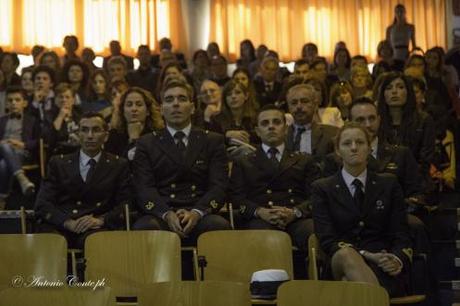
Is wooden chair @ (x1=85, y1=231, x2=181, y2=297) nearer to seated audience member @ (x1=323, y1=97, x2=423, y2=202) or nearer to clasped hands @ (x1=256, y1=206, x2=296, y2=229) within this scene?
clasped hands @ (x1=256, y1=206, x2=296, y2=229)

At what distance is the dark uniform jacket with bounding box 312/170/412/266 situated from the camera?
529 cm

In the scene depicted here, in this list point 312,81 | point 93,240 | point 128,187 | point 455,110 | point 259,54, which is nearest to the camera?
point 93,240

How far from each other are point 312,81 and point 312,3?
5.84 meters

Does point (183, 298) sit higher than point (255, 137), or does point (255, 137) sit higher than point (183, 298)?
point (255, 137)

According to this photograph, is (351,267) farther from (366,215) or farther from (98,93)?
(98,93)

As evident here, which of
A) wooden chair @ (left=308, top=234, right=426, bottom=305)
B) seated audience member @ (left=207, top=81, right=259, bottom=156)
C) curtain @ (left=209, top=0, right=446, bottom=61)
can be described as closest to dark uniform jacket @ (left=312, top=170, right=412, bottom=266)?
wooden chair @ (left=308, top=234, right=426, bottom=305)

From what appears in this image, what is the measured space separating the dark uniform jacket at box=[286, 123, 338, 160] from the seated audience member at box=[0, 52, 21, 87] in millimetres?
3501

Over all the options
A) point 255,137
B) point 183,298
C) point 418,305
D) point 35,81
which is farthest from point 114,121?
point 183,298

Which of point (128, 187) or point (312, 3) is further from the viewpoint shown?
point (312, 3)

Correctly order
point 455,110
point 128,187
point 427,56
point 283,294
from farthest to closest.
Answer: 1. point 427,56
2. point 455,110
3. point 128,187
4. point 283,294

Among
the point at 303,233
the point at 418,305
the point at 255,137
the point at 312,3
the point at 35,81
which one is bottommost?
the point at 418,305

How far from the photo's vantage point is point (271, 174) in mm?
6242

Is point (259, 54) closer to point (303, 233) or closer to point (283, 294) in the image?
point (303, 233)

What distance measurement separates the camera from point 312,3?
545 inches
